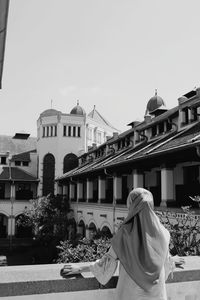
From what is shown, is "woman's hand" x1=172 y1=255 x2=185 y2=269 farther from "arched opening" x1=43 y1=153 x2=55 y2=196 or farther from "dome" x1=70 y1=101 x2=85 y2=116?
"dome" x1=70 y1=101 x2=85 y2=116

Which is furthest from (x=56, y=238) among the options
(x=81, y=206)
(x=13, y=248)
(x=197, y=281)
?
(x=197, y=281)

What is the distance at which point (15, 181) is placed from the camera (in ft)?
123

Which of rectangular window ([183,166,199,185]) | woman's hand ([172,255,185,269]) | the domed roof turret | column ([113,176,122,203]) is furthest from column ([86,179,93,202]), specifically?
woman's hand ([172,255,185,269])

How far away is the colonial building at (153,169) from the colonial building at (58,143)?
26.5ft

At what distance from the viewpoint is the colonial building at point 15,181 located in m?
36.9

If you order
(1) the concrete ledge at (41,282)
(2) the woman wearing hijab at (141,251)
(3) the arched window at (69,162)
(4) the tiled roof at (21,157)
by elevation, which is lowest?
(1) the concrete ledge at (41,282)

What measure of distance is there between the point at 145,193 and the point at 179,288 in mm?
1273

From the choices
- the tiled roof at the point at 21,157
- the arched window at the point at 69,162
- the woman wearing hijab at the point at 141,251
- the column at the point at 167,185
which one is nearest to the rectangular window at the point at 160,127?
the column at the point at 167,185

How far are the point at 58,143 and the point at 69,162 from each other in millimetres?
2552

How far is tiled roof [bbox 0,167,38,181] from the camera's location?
37144 millimetres

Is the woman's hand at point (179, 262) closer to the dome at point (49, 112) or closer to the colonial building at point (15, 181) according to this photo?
the colonial building at point (15, 181)

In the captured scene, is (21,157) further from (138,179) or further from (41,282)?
(41,282)

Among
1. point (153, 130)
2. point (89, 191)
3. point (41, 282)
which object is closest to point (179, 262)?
point (41, 282)

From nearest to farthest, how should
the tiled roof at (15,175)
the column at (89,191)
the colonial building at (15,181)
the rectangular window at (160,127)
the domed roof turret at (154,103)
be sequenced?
the rectangular window at (160,127), the column at (89,191), the colonial building at (15,181), the tiled roof at (15,175), the domed roof turret at (154,103)
